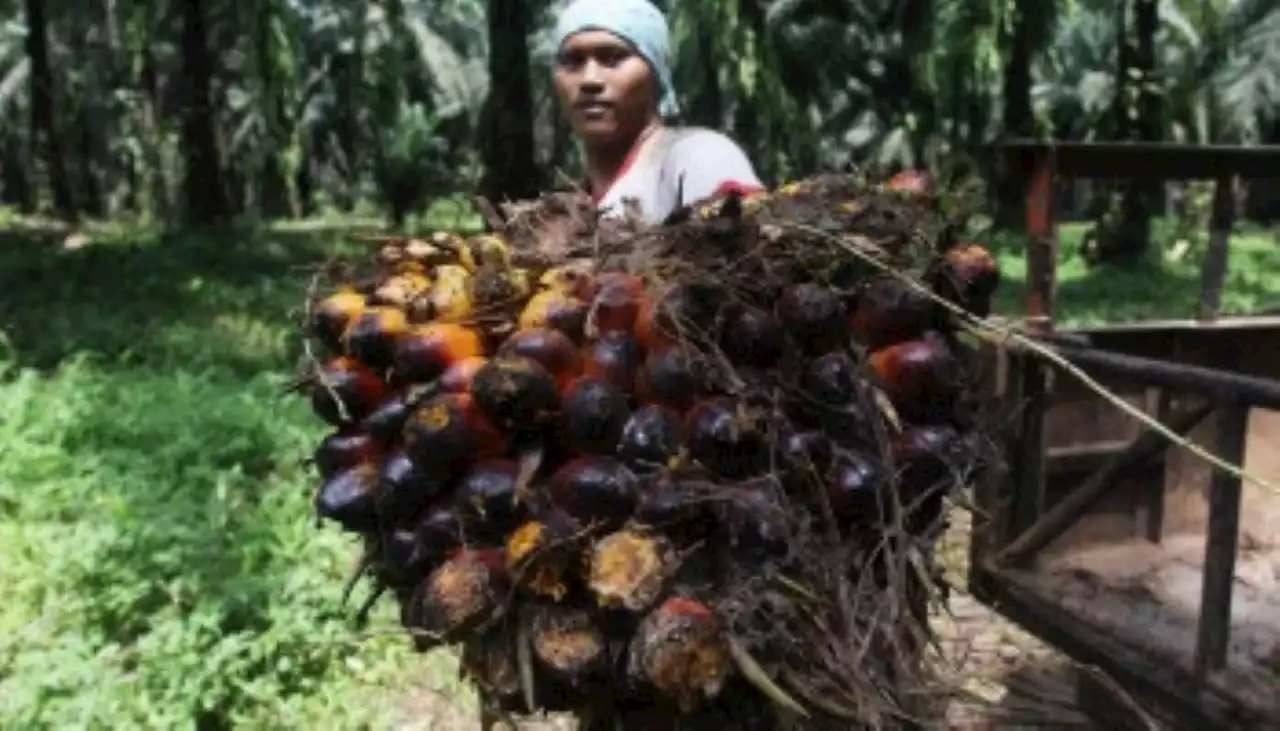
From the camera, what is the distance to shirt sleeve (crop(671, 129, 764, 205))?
2004 millimetres

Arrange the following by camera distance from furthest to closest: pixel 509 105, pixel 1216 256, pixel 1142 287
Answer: pixel 1142 287 → pixel 509 105 → pixel 1216 256

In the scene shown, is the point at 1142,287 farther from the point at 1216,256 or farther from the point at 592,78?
the point at 592,78

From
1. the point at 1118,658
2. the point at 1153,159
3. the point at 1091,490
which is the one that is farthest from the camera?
the point at 1153,159

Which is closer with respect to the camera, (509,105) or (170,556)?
(170,556)

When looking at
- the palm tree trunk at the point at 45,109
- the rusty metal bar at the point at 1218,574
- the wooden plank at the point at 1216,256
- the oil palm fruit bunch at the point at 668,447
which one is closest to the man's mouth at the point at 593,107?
the oil palm fruit bunch at the point at 668,447

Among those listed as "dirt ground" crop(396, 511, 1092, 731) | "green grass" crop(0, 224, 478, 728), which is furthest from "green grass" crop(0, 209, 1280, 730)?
"dirt ground" crop(396, 511, 1092, 731)

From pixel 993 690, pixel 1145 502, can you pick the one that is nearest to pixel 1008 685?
pixel 993 690

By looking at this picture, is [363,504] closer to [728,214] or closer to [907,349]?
[728,214]

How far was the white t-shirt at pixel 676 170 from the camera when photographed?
2008 millimetres

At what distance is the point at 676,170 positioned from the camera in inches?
80.8

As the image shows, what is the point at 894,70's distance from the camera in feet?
68.6

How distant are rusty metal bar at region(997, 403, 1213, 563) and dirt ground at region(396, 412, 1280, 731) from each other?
0.37m

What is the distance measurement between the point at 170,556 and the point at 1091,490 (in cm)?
288

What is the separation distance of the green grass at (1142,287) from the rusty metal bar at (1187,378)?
5970mm
